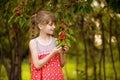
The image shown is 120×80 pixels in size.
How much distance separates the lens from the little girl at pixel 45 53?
6.74m

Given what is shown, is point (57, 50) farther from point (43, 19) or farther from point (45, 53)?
point (43, 19)

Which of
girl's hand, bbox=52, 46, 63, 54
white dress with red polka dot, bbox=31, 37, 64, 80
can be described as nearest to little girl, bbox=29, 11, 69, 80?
white dress with red polka dot, bbox=31, 37, 64, 80

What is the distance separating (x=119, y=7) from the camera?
941cm

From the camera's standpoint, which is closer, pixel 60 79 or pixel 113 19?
pixel 60 79

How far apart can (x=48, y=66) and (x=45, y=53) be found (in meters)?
0.17

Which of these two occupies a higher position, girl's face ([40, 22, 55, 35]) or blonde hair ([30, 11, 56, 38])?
blonde hair ([30, 11, 56, 38])

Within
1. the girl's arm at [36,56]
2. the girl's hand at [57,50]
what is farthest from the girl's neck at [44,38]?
the girl's hand at [57,50]

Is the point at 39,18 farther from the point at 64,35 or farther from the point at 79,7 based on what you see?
the point at 79,7

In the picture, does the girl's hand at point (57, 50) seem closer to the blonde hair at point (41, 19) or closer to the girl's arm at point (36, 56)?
the girl's arm at point (36, 56)

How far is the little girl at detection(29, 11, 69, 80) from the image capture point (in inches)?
265

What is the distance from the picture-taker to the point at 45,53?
22.2 feet

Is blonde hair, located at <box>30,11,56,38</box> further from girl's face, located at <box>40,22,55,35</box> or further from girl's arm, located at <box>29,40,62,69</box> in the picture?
girl's arm, located at <box>29,40,62,69</box>

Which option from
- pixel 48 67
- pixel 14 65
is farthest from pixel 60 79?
pixel 14 65

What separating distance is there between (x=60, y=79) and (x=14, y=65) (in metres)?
4.69
